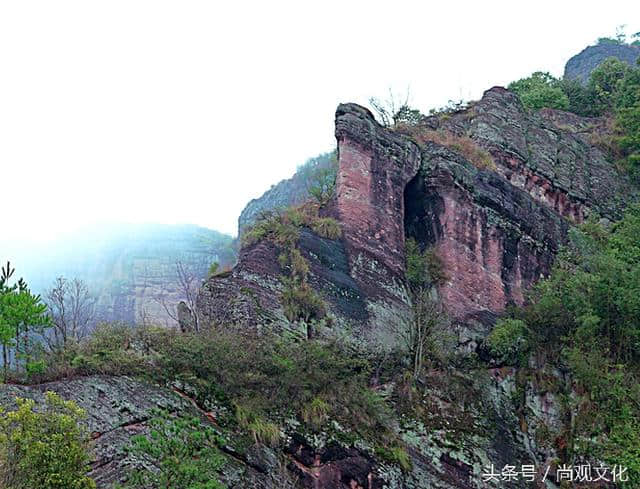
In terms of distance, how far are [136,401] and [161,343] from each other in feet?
6.82

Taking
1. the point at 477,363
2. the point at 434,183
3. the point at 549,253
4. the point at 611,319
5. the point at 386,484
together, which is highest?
the point at 434,183

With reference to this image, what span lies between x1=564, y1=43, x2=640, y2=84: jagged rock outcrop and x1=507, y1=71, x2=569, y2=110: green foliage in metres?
18.9

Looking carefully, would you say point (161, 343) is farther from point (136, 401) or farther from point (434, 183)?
point (434, 183)

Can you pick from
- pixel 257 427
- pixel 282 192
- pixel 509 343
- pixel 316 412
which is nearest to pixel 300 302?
pixel 316 412

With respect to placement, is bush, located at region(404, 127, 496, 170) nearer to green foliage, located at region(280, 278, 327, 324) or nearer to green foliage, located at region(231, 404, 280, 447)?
green foliage, located at region(280, 278, 327, 324)

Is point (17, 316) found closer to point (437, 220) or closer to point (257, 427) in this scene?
point (257, 427)

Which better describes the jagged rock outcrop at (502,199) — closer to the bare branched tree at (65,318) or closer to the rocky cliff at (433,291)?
the rocky cliff at (433,291)

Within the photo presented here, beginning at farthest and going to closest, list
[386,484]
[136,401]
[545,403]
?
[545,403]
[386,484]
[136,401]

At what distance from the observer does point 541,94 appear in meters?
36.8

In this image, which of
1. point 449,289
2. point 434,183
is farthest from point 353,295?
point 434,183

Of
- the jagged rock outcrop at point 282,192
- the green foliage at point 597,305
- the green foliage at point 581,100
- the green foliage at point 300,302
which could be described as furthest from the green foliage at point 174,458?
the jagged rock outcrop at point 282,192

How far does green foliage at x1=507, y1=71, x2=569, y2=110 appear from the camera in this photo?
36.3m

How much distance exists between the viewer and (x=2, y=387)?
12539mm

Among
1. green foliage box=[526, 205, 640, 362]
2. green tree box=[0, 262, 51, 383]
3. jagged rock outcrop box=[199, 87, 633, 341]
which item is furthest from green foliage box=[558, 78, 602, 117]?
green tree box=[0, 262, 51, 383]
